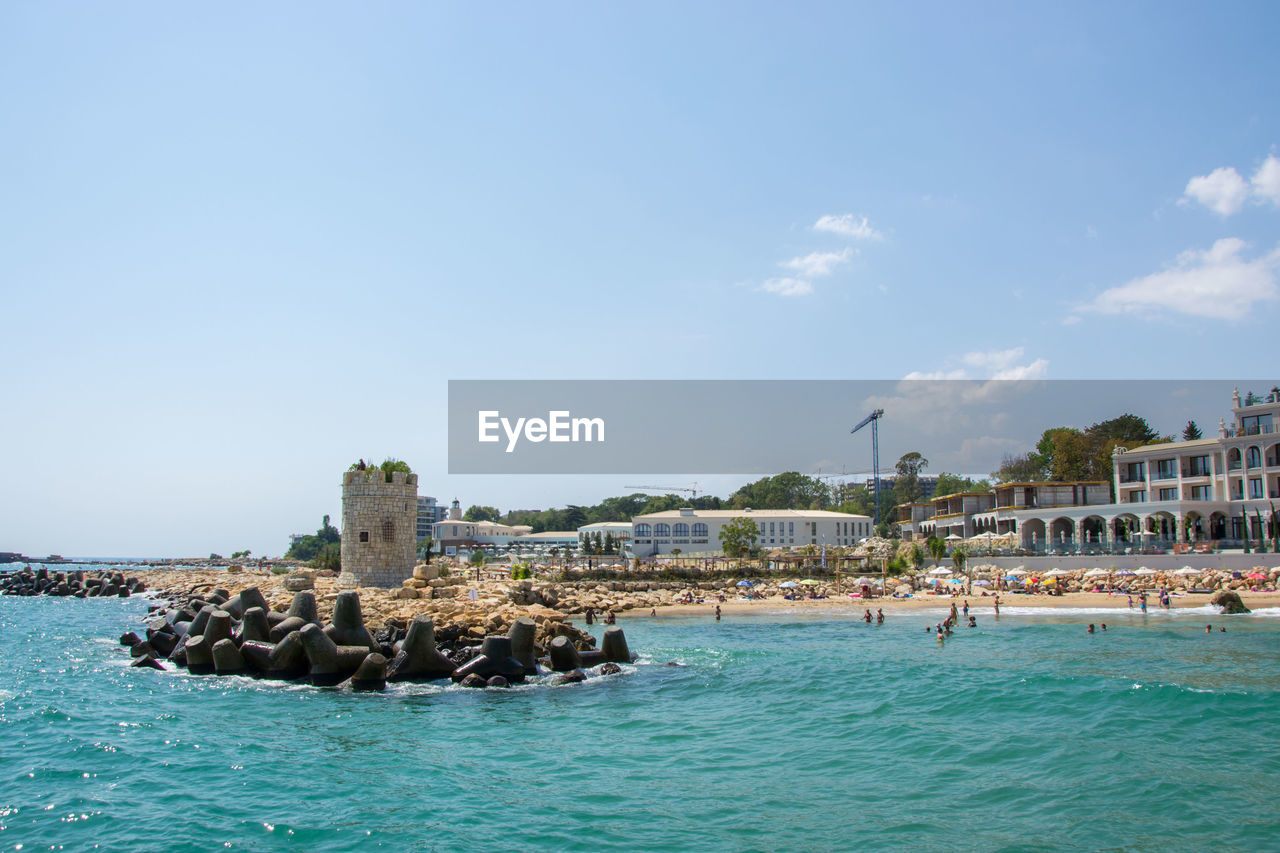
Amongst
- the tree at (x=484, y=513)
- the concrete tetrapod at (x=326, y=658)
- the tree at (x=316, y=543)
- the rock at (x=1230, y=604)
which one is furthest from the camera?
the tree at (x=484, y=513)

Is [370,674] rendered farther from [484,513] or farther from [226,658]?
[484,513]

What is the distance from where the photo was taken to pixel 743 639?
32469 millimetres

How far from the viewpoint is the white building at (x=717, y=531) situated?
86.8 meters

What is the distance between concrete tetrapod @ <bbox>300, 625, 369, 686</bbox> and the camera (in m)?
20.5

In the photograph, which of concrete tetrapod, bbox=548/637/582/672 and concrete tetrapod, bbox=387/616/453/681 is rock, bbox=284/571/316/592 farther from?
concrete tetrapod, bbox=548/637/582/672

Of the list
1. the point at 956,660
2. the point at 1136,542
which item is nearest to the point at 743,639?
the point at 956,660

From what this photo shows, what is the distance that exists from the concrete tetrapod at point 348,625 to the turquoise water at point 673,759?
2017 millimetres

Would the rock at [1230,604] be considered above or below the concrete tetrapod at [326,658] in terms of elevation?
below

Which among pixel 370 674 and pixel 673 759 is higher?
pixel 370 674

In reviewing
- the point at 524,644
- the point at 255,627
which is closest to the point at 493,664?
the point at 524,644

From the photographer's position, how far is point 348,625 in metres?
21.6

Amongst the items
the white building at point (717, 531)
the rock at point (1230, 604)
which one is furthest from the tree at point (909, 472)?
the rock at point (1230, 604)

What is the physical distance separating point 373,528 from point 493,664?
41.2 ft

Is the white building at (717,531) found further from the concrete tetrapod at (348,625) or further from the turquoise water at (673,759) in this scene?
the concrete tetrapod at (348,625)
